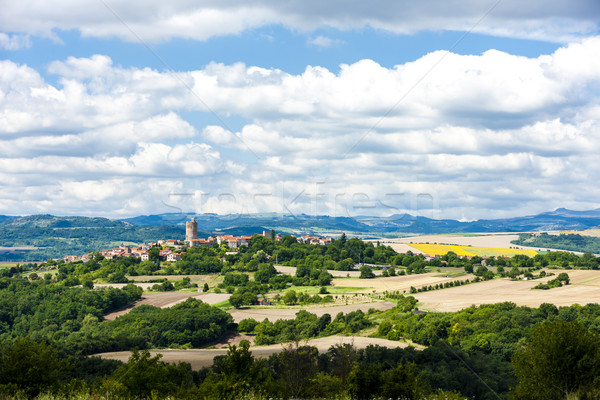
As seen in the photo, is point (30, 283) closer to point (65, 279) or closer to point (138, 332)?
point (65, 279)

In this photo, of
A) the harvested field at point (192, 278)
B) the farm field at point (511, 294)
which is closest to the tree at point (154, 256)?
the harvested field at point (192, 278)

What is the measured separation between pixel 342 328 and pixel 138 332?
2623 cm

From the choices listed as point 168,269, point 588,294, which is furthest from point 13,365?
point 168,269

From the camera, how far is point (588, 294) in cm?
7562

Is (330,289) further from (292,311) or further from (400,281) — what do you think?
(292,311)

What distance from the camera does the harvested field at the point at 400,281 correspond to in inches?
3649

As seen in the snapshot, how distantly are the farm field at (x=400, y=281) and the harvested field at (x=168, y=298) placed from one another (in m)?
22.1

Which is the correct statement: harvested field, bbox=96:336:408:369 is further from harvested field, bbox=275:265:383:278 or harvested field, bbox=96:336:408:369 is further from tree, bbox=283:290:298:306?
harvested field, bbox=275:265:383:278

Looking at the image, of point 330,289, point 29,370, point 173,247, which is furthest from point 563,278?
point 173,247

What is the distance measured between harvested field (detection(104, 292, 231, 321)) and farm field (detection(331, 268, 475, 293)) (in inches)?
869

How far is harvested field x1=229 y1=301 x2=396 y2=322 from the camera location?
7394cm

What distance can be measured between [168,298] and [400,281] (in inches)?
1611

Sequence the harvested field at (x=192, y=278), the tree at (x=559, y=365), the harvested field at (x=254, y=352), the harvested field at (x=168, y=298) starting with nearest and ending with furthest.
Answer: the tree at (x=559, y=365) < the harvested field at (x=254, y=352) < the harvested field at (x=168, y=298) < the harvested field at (x=192, y=278)

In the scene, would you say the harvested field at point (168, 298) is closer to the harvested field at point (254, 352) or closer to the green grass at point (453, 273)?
the harvested field at point (254, 352)
